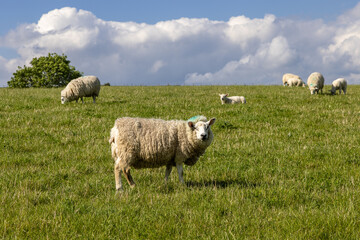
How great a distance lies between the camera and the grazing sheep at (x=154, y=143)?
6000 millimetres

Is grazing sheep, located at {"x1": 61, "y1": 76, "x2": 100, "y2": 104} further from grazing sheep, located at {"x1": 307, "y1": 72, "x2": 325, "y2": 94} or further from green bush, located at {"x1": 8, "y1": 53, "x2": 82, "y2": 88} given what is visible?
green bush, located at {"x1": 8, "y1": 53, "x2": 82, "y2": 88}

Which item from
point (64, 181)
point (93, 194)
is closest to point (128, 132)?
point (93, 194)

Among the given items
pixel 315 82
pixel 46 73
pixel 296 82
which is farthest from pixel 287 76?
pixel 46 73

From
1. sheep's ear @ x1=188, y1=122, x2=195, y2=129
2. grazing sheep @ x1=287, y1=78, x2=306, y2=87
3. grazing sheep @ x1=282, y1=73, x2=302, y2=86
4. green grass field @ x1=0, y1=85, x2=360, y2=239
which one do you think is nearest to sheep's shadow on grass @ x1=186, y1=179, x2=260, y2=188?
green grass field @ x1=0, y1=85, x2=360, y2=239

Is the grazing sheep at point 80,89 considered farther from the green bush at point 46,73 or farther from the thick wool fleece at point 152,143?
the green bush at point 46,73

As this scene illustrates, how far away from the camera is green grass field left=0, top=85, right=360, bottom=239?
4.32 m

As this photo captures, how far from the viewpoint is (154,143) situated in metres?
6.09

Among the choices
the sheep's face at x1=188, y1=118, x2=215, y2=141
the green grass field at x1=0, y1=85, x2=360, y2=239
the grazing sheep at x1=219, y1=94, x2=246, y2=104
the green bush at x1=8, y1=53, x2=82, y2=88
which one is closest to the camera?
the green grass field at x1=0, y1=85, x2=360, y2=239

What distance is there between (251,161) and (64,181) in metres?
4.03

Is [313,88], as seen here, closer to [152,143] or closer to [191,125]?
[191,125]

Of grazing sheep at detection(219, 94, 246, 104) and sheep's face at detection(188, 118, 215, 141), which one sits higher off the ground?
grazing sheep at detection(219, 94, 246, 104)

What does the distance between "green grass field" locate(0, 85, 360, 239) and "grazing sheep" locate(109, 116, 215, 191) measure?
430 mm

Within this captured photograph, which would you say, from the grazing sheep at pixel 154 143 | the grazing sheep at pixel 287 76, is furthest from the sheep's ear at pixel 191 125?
the grazing sheep at pixel 287 76

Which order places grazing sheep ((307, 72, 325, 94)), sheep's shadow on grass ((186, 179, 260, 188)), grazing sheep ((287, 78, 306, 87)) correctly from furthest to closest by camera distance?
grazing sheep ((287, 78, 306, 87))
grazing sheep ((307, 72, 325, 94))
sheep's shadow on grass ((186, 179, 260, 188))
